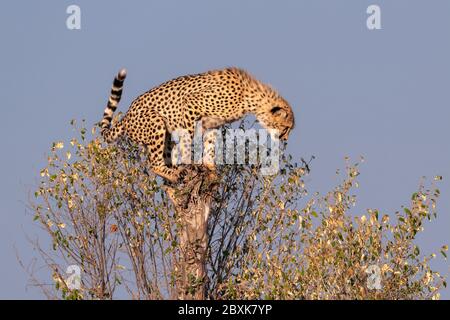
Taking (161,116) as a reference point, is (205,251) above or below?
below

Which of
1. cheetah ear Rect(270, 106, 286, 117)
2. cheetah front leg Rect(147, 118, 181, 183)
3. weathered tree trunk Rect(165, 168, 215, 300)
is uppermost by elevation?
cheetah ear Rect(270, 106, 286, 117)

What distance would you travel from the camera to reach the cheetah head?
819 inches

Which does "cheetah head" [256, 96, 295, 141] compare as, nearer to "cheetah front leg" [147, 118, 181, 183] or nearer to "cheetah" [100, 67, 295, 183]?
"cheetah" [100, 67, 295, 183]

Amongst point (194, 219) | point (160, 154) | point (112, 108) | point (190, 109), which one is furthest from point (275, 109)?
point (194, 219)

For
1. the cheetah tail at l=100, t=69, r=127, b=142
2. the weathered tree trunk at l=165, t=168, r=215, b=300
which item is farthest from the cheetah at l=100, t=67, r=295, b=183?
the weathered tree trunk at l=165, t=168, r=215, b=300

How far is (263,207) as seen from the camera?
18625 mm

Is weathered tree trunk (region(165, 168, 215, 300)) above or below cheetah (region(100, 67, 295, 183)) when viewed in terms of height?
below

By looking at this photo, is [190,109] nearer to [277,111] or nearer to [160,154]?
[160,154]

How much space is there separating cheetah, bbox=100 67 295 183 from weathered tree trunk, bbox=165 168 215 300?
1050 millimetres

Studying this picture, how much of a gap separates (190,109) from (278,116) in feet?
4.89

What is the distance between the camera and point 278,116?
21.0 m

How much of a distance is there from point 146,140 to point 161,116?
1.71ft
